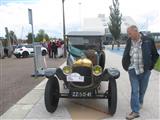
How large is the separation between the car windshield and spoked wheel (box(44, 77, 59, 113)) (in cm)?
331

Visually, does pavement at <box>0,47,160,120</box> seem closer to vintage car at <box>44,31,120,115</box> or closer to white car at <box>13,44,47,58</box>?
vintage car at <box>44,31,120,115</box>

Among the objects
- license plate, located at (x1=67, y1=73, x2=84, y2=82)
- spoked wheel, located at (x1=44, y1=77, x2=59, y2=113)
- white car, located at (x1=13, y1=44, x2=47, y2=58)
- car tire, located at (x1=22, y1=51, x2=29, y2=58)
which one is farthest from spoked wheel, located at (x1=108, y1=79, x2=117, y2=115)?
car tire, located at (x1=22, y1=51, x2=29, y2=58)

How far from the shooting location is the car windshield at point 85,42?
37.7ft

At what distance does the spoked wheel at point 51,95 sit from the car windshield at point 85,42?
3306mm

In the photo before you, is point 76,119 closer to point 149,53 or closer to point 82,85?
point 82,85

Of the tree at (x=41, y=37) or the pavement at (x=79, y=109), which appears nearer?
the pavement at (x=79, y=109)

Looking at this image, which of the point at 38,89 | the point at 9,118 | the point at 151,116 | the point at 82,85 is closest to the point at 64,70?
the point at 82,85

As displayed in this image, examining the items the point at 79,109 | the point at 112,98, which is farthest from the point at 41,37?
the point at 112,98

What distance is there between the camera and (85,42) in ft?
37.7

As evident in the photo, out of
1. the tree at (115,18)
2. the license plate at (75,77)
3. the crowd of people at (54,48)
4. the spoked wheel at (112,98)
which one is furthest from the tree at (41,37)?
the spoked wheel at (112,98)

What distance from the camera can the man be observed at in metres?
7.21

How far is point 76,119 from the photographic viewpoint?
729 cm

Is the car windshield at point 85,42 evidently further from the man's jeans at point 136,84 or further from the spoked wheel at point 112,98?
the man's jeans at point 136,84

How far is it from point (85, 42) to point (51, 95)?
12.9 feet
